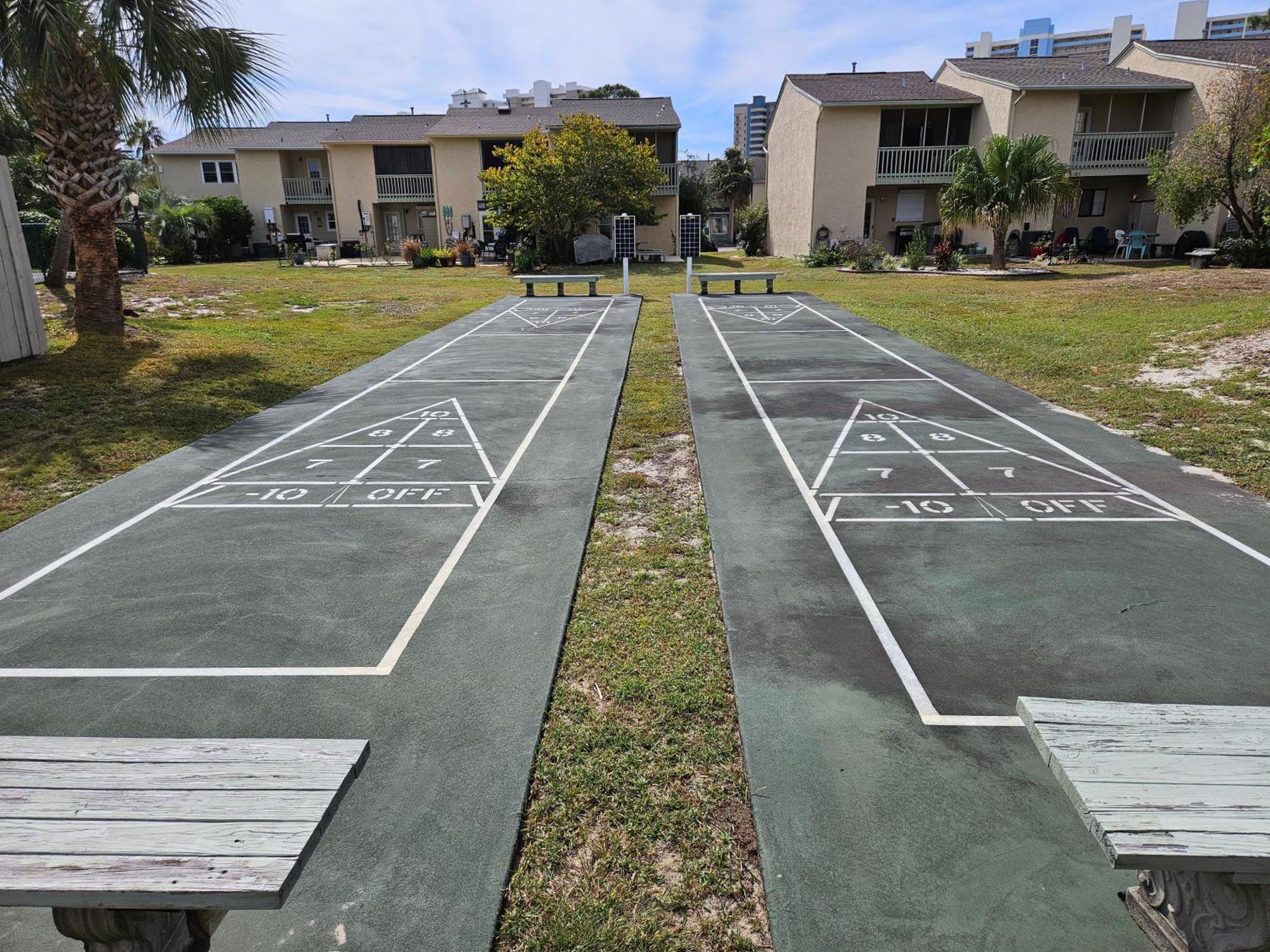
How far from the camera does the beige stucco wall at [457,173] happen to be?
38.4 meters

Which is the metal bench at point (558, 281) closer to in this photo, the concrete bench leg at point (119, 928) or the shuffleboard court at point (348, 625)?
the shuffleboard court at point (348, 625)

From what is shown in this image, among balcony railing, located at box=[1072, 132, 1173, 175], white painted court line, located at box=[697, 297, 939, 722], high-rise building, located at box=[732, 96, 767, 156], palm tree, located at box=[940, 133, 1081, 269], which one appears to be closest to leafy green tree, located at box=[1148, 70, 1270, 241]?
palm tree, located at box=[940, 133, 1081, 269]

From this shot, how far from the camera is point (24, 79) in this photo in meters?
11.3

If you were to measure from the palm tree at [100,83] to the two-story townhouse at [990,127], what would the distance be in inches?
959

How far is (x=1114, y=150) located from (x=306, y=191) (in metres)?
38.8

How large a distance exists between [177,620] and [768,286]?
21120 millimetres

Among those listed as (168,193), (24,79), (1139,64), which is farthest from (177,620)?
(168,193)

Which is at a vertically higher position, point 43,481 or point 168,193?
point 168,193

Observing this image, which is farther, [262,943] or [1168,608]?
[1168,608]

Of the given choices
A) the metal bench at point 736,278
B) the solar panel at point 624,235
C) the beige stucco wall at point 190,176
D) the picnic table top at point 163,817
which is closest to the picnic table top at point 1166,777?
the picnic table top at point 163,817

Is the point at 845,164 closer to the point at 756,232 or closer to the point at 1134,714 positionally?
the point at 756,232

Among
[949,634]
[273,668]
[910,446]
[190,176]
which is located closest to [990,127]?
[910,446]

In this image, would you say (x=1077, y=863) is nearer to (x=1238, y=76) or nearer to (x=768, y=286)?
(x=768, y=286)

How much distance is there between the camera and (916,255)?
2816 cm
